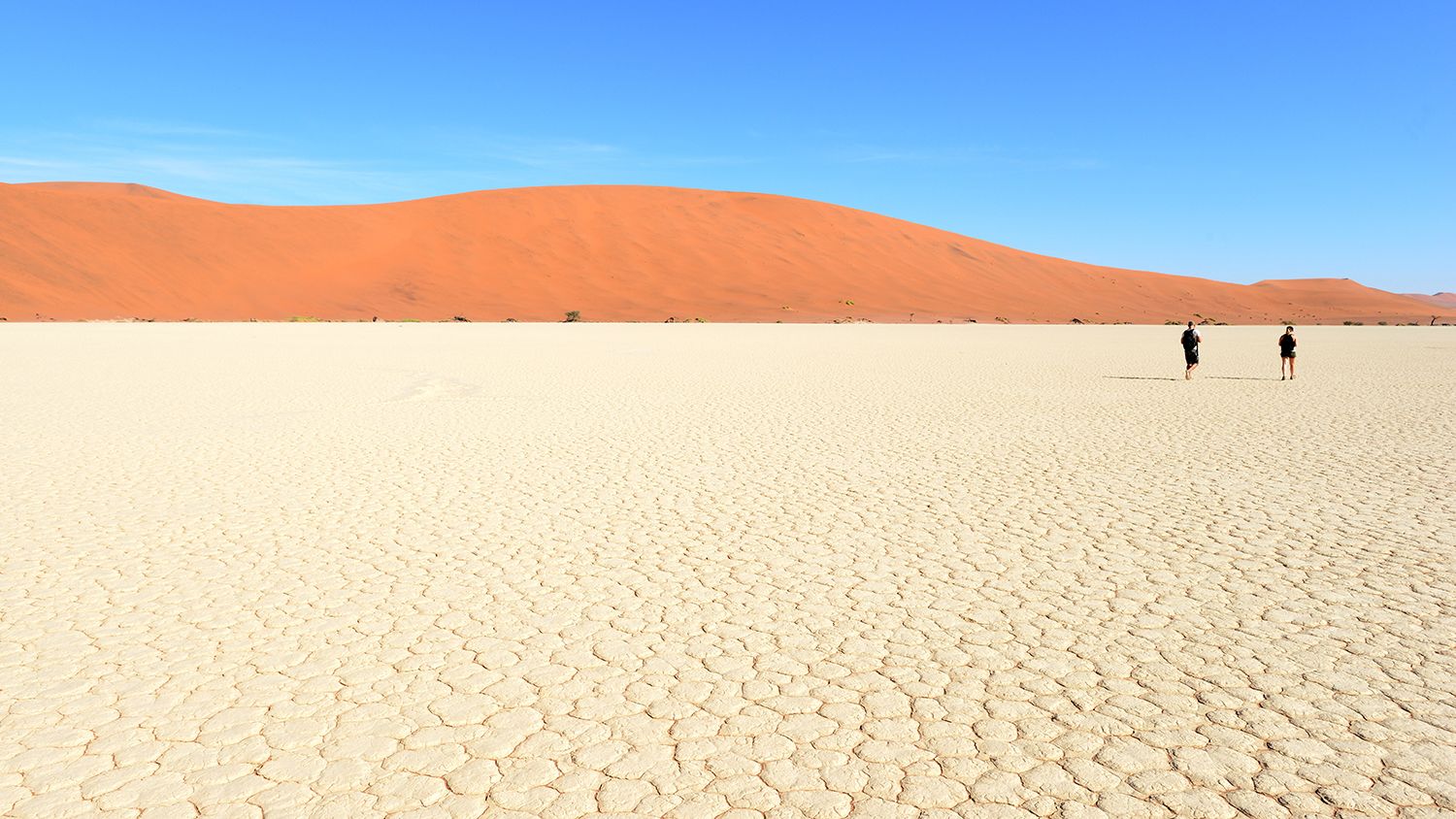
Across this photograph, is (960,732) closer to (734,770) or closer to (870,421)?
(734,770)

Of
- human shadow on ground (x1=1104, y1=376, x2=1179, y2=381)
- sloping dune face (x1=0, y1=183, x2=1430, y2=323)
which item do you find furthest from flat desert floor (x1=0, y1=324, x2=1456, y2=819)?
sloping dune face (x1=0, y1=183, x2=1430, y2=323)

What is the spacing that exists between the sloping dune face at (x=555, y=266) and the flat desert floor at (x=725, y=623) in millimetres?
52453

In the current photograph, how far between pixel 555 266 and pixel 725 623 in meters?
70.3

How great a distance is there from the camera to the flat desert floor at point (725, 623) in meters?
3.39

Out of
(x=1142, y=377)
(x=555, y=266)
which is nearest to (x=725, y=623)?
(x=1142, y=377)

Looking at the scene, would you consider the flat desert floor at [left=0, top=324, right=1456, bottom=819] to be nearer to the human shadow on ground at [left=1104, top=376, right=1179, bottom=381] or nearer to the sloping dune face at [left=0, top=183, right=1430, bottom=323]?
the human shadow on ground at [left=1104, top=376, right=1179, bottom=381]

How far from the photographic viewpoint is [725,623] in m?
4.96

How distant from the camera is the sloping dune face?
60344 millimetres

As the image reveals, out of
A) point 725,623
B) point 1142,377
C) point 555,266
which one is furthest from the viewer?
point 555,266

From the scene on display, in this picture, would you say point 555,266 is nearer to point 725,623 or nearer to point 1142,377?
point 1142,377

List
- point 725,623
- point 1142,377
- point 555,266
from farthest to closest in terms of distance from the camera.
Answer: point 555,266 → point 1142,377 → point 725,623

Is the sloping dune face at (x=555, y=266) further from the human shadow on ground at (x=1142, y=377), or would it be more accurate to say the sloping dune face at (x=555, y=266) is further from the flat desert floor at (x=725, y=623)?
the flat desert floor at (x=725, y=623)

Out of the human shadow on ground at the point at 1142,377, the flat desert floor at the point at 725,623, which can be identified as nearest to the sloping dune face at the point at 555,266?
the human shadow on ground at the point at 1142,377

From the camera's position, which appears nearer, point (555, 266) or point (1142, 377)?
point (1142, 377)
